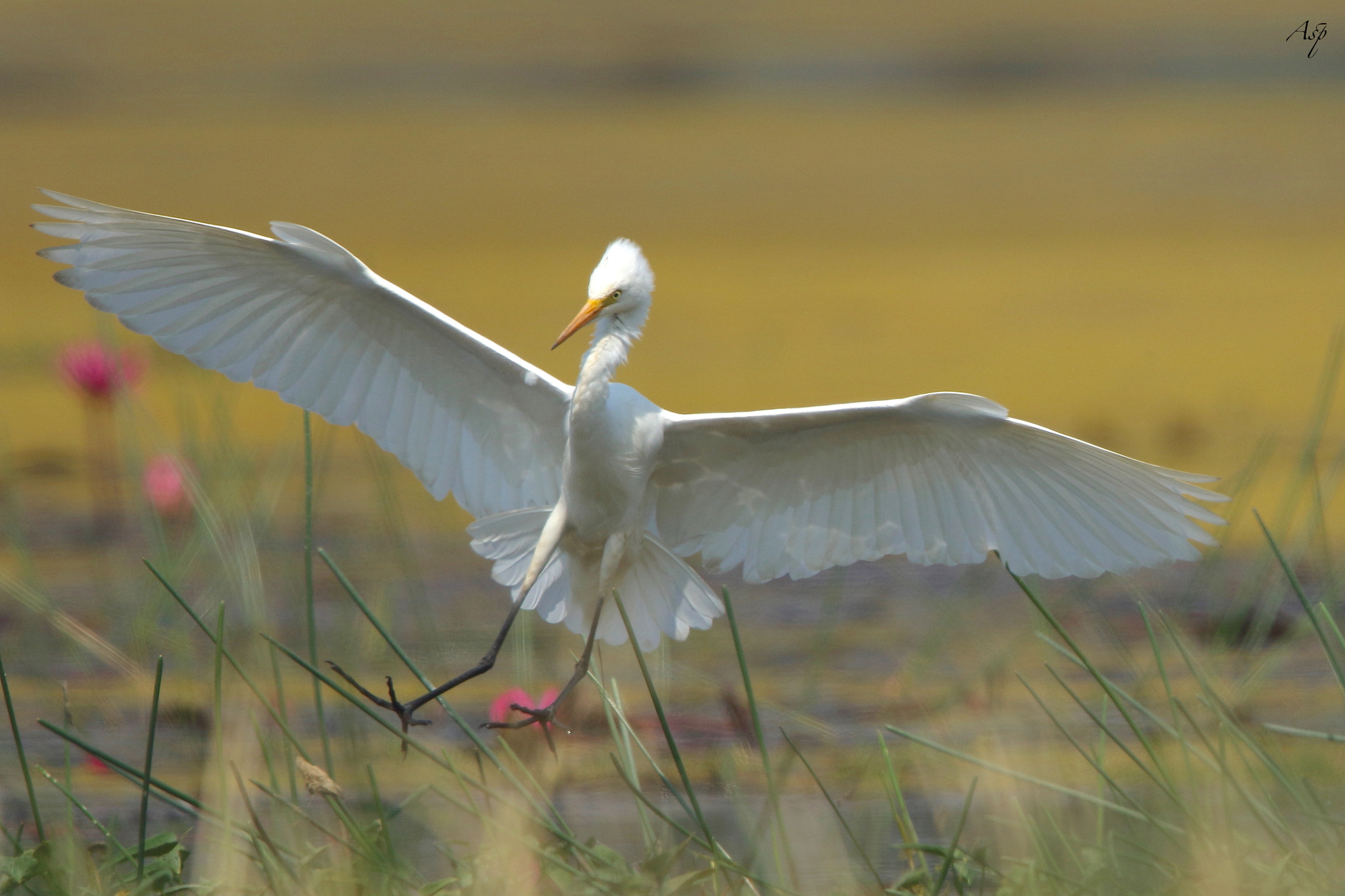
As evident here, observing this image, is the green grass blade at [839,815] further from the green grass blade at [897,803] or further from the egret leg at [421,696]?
the egret leg at [421,696]

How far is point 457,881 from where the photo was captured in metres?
1.14

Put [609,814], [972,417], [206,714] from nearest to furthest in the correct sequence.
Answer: [972,417] → [609,814] → [206,714]

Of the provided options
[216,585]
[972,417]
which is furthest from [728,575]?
[972,417]

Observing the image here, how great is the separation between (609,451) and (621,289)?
0.21 meters

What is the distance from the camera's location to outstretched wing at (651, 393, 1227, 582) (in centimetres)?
158

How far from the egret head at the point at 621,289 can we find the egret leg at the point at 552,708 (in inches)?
14.6

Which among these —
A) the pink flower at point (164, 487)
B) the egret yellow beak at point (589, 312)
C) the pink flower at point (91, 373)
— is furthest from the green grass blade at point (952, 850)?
the pink flower at point (91, 373)

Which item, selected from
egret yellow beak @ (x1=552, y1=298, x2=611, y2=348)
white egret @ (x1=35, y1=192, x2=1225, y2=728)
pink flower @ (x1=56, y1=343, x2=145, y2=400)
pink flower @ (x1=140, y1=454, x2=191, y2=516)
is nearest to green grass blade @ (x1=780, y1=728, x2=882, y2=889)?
white egret @ (x1=35, y1=192, x2=1225, y2=728)

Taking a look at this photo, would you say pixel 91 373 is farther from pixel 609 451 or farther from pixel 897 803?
pixel 897 803

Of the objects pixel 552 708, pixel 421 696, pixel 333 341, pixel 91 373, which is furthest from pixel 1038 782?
pixel 91 373

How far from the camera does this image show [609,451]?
65.1 inches

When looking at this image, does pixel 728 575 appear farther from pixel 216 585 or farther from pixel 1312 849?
pixel 1312 849

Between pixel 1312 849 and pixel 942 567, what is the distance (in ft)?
5.65

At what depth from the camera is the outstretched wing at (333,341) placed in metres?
1.57
